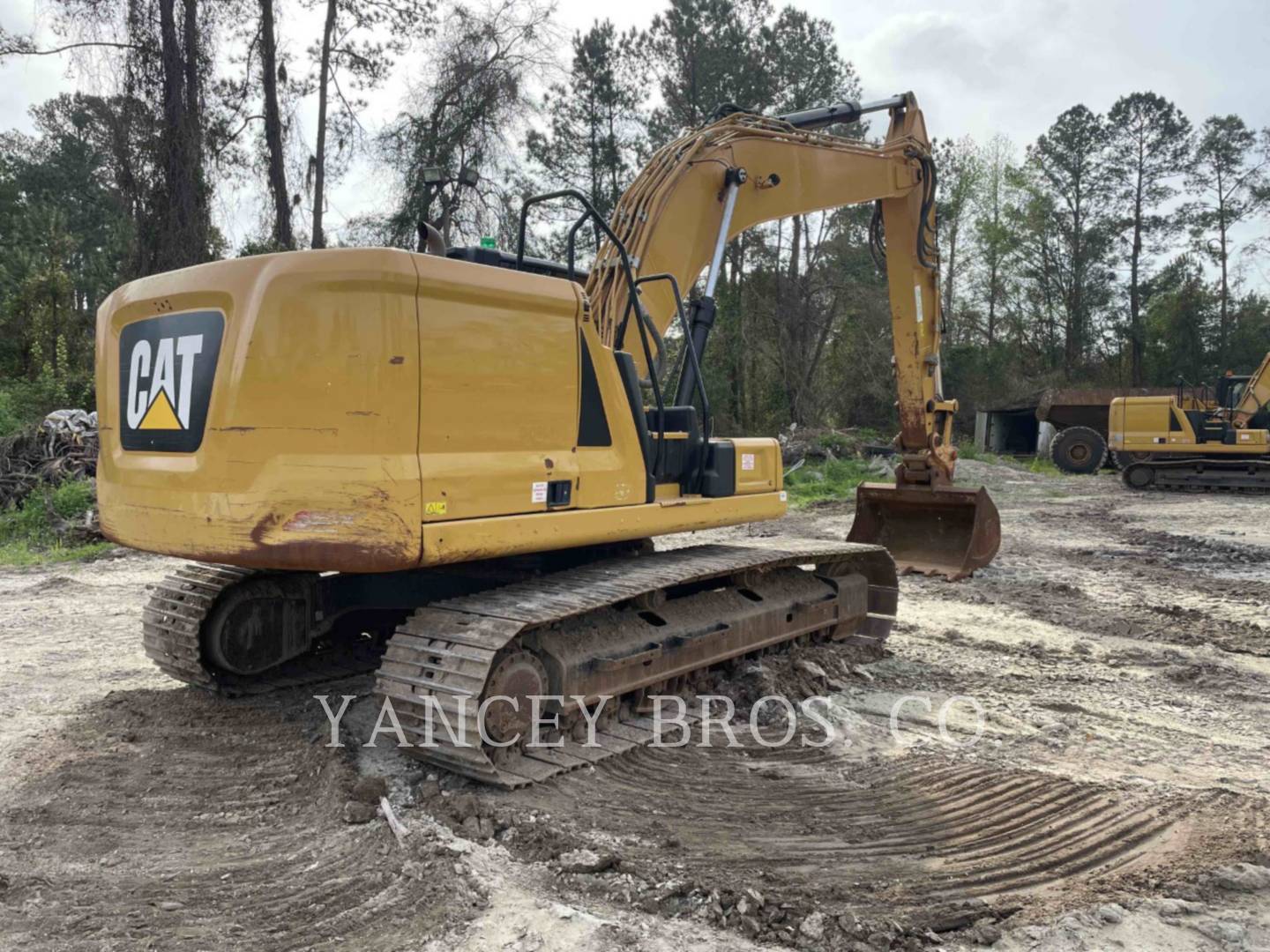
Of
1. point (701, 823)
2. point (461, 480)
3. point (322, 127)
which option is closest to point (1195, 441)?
point (322, 127)

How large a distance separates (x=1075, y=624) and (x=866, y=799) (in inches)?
154

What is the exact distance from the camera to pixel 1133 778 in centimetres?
391

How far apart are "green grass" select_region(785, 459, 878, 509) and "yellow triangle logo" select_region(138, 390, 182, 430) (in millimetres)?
12237

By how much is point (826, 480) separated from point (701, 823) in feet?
49.5

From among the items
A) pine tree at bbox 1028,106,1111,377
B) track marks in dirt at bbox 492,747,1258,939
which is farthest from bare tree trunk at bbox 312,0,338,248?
pine tree at bbox 1028,106,1111,377

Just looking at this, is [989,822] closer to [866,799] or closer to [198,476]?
[866,799]

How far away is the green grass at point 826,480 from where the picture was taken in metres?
16.2

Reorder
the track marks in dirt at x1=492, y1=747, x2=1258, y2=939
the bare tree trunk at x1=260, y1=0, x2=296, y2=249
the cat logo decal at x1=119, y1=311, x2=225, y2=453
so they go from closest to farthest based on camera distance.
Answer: the track marks in dirt at x1=492, y1=747, x2=1258, y2=939
the cat logo decal at x1=119, y1=311, x2=225, y2=453
the bare tree trunk at x1=260, y1=0, x2=296, y2=249

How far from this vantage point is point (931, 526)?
8.75 m

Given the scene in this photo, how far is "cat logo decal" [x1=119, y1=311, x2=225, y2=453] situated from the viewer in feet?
11.6

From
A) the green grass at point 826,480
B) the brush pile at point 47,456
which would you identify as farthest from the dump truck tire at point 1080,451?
the brush pile at point 47,456

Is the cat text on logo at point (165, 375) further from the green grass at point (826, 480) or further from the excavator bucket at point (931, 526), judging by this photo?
the green grass at point (826, 480)

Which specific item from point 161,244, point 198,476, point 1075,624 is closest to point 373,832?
point 198,476

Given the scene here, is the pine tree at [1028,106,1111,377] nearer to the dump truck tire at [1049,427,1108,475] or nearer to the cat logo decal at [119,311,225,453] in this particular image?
the dump truck tire at [1049,427,1108,475]
